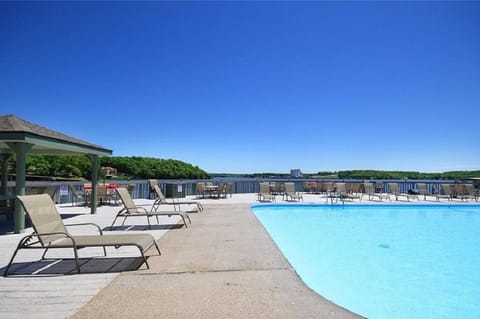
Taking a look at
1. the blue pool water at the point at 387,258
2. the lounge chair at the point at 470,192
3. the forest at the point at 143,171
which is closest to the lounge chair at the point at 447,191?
the lounge chair at the point at 470,192

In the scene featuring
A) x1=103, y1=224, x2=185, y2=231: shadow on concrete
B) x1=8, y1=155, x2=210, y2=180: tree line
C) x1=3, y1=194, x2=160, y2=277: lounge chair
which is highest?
x1=8, y1=155, x2=210, y2=180: tree line

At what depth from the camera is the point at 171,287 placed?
10.3 feet

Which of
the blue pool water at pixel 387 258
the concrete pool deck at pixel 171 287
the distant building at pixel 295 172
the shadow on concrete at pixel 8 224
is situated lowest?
the blue pool water at pixel 387 258

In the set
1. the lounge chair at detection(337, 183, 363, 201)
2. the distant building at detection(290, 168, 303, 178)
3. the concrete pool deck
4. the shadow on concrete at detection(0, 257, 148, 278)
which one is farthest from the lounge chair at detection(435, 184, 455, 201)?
the shadow on concrete at detection(0, 257, 148, 278)

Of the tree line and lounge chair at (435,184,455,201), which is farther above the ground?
the tree line

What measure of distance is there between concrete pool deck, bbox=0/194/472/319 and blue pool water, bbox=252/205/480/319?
123cm

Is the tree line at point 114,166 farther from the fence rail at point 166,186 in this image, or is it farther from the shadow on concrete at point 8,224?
the shadow on concrete at point 8,224

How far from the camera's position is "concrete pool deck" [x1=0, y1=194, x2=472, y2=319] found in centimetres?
256

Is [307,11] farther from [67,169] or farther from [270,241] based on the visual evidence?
[67,169]

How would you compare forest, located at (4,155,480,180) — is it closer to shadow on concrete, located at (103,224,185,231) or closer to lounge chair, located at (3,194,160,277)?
shadow on concrete, located at (103,224,185,231)

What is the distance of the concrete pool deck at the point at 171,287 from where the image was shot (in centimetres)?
256

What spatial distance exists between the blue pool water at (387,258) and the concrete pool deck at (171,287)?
123cm

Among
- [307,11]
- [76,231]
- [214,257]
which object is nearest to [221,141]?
[307,11]

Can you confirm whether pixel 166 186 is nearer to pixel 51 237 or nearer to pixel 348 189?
pixel 348 189
